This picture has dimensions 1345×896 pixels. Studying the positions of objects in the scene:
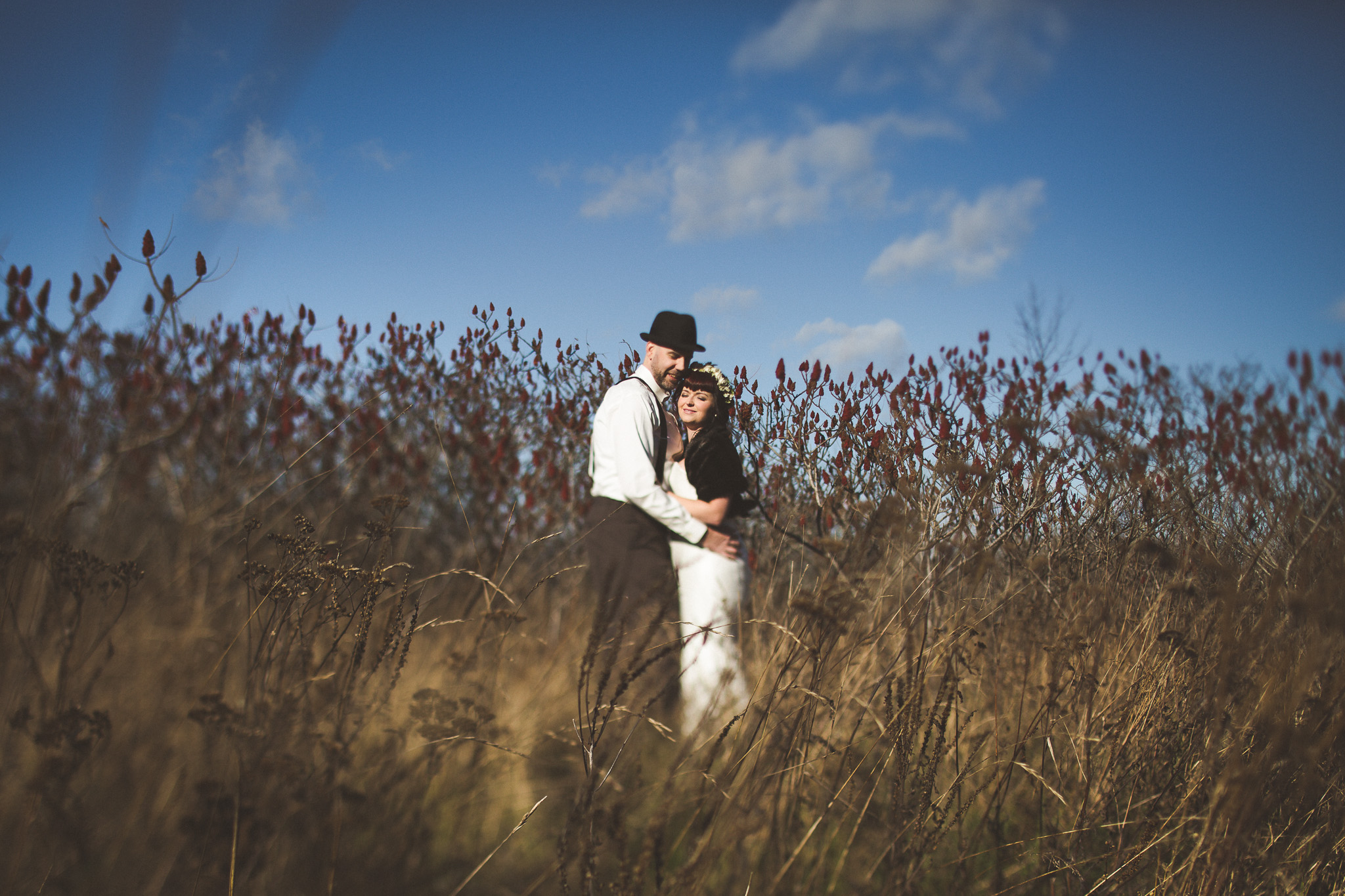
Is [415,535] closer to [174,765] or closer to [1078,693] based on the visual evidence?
[174,765]

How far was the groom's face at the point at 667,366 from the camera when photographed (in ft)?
9.41

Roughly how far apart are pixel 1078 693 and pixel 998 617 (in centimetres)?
36

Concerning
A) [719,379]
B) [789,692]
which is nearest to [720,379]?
[719,379]

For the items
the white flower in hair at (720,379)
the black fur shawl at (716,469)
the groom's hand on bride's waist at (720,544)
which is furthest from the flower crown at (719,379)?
the groom's hand on bride's waist at (720,544)

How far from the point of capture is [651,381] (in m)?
2.88

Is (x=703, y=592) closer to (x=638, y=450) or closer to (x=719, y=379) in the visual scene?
(x=638, y=450)

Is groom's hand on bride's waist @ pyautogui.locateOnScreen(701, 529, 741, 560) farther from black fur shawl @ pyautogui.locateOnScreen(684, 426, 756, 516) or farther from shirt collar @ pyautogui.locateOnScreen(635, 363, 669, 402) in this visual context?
shirt collar @ pyautogui.locateOnScreen(635, 363, 669, 402)

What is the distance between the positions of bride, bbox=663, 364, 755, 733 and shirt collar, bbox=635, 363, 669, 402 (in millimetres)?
74

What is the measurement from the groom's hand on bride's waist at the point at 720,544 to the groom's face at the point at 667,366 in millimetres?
644

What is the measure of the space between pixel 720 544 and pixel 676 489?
313 mm

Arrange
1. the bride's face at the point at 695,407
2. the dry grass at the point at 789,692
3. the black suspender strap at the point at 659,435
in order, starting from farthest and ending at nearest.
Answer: the bride's face at the point at 695,407, the black suspender strap at the point at 659,435, the dry grass at the point at 789,692

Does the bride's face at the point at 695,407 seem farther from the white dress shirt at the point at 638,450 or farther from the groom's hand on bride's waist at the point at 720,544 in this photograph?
the groom's hand on bride's waist at the point at 720,544

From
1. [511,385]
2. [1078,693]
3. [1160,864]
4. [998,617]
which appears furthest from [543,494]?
[1160,864]

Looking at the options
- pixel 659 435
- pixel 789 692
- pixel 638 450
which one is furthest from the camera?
pixel 659 435
